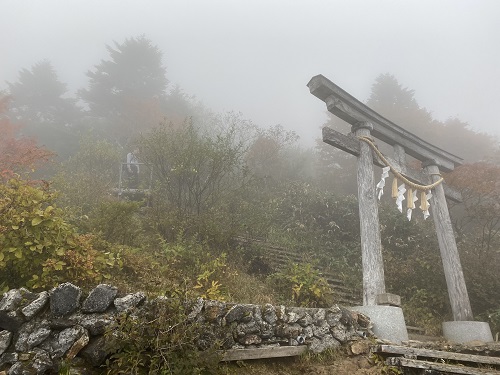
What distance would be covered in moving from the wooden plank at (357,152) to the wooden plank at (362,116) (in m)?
0.60

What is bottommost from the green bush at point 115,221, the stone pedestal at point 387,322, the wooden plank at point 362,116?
the stone pedestal at point 387,322

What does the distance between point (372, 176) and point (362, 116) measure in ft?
5.37

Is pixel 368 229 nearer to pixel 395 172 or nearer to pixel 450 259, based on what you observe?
pixel 395 172

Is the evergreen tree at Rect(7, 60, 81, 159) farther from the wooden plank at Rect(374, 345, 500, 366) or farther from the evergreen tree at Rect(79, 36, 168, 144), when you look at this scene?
the wooden plank at Rect(374, 345, 500, 366)

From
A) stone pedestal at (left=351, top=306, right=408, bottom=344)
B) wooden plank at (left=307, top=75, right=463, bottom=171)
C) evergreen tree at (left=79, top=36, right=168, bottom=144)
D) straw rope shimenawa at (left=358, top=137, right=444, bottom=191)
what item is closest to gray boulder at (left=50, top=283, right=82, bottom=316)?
stone pedestal at (left=351, top=306, right=408, bottom=344)

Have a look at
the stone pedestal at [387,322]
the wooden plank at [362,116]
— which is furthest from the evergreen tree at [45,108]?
the stone pedestal at [387,322]

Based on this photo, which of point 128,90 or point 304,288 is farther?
point 128,90

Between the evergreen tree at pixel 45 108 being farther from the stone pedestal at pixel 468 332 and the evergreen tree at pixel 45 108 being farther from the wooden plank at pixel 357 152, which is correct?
the stone pedestal at pixel 468 332

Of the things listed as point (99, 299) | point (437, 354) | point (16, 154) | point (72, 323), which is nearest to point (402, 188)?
point (437, 354)

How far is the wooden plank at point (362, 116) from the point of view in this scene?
7.98 metres

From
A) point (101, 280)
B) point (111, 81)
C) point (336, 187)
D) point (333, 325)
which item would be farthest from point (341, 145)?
point (111, 81)

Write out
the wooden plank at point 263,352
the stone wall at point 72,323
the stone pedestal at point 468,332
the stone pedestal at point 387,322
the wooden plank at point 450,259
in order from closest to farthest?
the stone wall at point 72,323 → the wooden plank at point 263,352 → the stone pedestal at point 387,322 → the stone pedestal at point 468,332 → the wooden plank at point 450,259

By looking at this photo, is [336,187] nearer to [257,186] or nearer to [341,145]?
[257,186]

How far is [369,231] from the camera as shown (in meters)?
7.22
